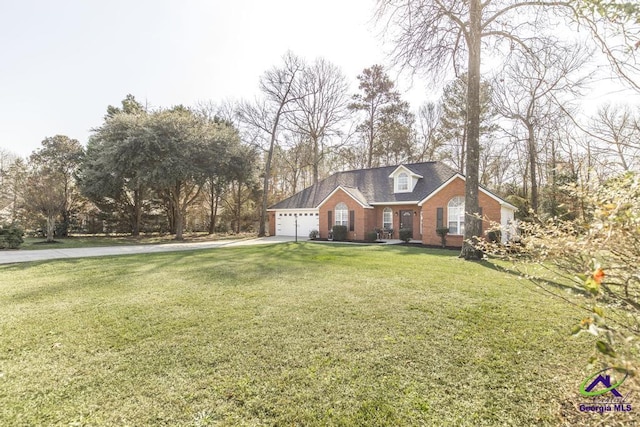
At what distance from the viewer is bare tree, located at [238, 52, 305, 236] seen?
24.5 meters

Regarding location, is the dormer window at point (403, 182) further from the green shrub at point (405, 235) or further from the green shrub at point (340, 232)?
the green shrub at point (340, 232)

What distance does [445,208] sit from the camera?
16469 mm

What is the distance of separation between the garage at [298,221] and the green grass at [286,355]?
53.0ft

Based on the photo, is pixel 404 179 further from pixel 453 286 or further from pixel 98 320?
pixel 98 320

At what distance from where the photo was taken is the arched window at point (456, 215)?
630 inches

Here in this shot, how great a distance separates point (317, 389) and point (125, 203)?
29596 millimetres

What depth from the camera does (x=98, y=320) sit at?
466cm

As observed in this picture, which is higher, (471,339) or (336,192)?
(336,192)

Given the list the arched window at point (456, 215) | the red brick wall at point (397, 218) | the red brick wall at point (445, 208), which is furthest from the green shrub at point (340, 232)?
the arched window at point (456, 215)

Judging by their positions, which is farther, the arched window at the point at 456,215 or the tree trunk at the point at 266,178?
the tree trunk at the point at 266,178

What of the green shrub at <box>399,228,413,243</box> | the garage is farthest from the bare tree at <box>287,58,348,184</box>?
the green shrub at <box>399,228,413,243</box>

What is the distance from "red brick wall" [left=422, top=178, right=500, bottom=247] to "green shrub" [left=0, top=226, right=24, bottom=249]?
73.2ft

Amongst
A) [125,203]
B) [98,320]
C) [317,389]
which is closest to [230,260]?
[98,320]

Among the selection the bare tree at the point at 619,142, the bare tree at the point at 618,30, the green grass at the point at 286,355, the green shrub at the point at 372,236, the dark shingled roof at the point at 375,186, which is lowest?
the green grass at the point at 286,355
